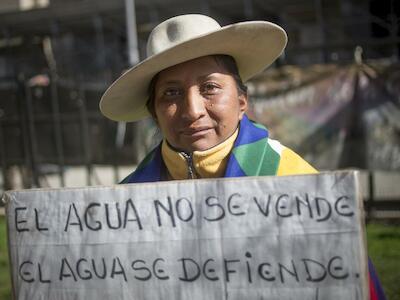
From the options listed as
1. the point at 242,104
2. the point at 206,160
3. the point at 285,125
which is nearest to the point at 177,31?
the point at 242,104

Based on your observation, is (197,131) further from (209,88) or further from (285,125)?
(285,125)

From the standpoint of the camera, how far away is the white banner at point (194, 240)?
146 cm

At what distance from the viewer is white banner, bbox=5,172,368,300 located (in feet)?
4.79

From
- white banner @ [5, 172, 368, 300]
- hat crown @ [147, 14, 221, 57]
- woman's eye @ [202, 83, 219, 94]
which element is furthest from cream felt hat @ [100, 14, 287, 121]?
white banner @ [5, 172, 368, 300]

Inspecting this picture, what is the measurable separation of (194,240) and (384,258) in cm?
430

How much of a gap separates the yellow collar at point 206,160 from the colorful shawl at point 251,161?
1.1 inches

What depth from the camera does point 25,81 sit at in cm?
843

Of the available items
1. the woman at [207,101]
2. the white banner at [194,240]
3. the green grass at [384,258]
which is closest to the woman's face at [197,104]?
the woman at [207,101]

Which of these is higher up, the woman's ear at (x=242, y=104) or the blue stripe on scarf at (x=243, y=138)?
the woman's ear at (x=242, y=104)

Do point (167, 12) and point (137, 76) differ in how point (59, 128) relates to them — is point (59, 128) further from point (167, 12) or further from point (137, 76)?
point (167, 12)

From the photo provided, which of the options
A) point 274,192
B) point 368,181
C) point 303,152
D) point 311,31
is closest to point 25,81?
point 303,152

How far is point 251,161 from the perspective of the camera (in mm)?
1865

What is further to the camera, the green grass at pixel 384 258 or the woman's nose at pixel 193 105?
the green grass at pixel 384 258

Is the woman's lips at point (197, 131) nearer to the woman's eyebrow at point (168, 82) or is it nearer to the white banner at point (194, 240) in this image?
the woman's eyebrow at point (168, 82)
